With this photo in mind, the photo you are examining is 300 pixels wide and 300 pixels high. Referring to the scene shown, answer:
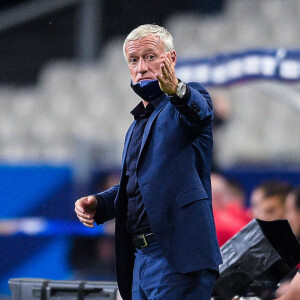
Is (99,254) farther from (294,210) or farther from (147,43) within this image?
(147,43)

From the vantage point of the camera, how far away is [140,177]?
117 inches

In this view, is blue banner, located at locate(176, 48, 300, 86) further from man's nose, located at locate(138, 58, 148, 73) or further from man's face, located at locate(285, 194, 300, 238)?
man's nose, located at locate(138, 58, 148, 73)

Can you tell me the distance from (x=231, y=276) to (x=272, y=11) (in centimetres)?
739

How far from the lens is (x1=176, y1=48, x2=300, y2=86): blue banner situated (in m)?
5.93

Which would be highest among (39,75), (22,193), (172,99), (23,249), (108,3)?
(108,3)

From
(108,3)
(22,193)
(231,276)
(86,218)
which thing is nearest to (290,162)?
(22,193)

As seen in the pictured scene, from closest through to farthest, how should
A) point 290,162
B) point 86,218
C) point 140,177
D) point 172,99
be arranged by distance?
point 172,99
point 140,177
point 86,218
point 290,162

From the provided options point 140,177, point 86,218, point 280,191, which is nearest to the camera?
point 140,177

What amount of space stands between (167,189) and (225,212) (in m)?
2.57

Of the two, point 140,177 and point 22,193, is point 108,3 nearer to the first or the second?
point 22,193

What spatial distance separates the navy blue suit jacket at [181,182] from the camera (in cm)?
287

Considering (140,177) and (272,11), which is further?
(272,11)

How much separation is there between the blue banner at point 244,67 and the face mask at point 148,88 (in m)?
2.97

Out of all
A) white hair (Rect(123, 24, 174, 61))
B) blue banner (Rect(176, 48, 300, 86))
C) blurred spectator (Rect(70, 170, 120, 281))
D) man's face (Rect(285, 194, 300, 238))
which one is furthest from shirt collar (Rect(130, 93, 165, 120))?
blurred spectator (Rect(70, 170, 120, 281))
